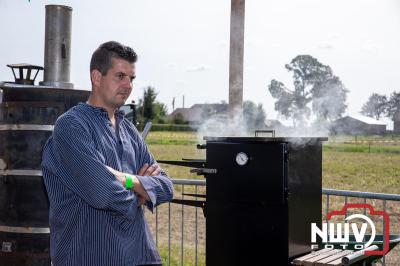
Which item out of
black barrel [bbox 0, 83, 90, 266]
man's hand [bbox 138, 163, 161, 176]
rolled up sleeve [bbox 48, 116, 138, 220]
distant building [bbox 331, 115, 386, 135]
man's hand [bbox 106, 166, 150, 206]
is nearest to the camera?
rolled up sleeve [bbox 48, 116, 138, 220]

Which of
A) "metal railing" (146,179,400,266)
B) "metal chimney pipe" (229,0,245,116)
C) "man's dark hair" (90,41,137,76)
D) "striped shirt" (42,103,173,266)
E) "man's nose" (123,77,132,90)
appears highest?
"metal chimney pipe" (229,0,245,116)

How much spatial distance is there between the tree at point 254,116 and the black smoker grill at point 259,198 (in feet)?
3.77

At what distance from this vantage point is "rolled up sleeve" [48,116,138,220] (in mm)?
2270

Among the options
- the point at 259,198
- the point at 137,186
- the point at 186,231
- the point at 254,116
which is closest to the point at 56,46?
the point at 254,116

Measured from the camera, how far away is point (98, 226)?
7.73 ft

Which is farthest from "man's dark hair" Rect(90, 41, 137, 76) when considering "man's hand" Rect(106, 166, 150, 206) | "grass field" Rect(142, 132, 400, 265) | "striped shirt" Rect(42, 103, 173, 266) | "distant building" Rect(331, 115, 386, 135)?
"distant building" Rect(331, 115, 386, 135)

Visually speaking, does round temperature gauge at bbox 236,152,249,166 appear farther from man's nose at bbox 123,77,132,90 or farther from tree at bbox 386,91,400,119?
tree at bbox 386,91,400,119

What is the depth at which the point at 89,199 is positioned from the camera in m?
2.27

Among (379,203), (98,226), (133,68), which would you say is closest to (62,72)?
(133,68)

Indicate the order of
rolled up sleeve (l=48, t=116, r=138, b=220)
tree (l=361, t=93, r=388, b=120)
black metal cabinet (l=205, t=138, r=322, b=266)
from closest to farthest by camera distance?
rolled up sleeve (l=48, t=116, r=138, b=220) → black metal cabinet (l=205, t=138, r=322, b=266) → tree (l=361, t=93, r=388, b=120)

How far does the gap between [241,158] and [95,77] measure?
164 centimetres

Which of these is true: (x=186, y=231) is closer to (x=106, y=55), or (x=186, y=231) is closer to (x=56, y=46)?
(x=56, y=46)

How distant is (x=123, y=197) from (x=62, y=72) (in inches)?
113

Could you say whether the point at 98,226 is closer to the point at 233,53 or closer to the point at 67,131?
the point at 67,131
